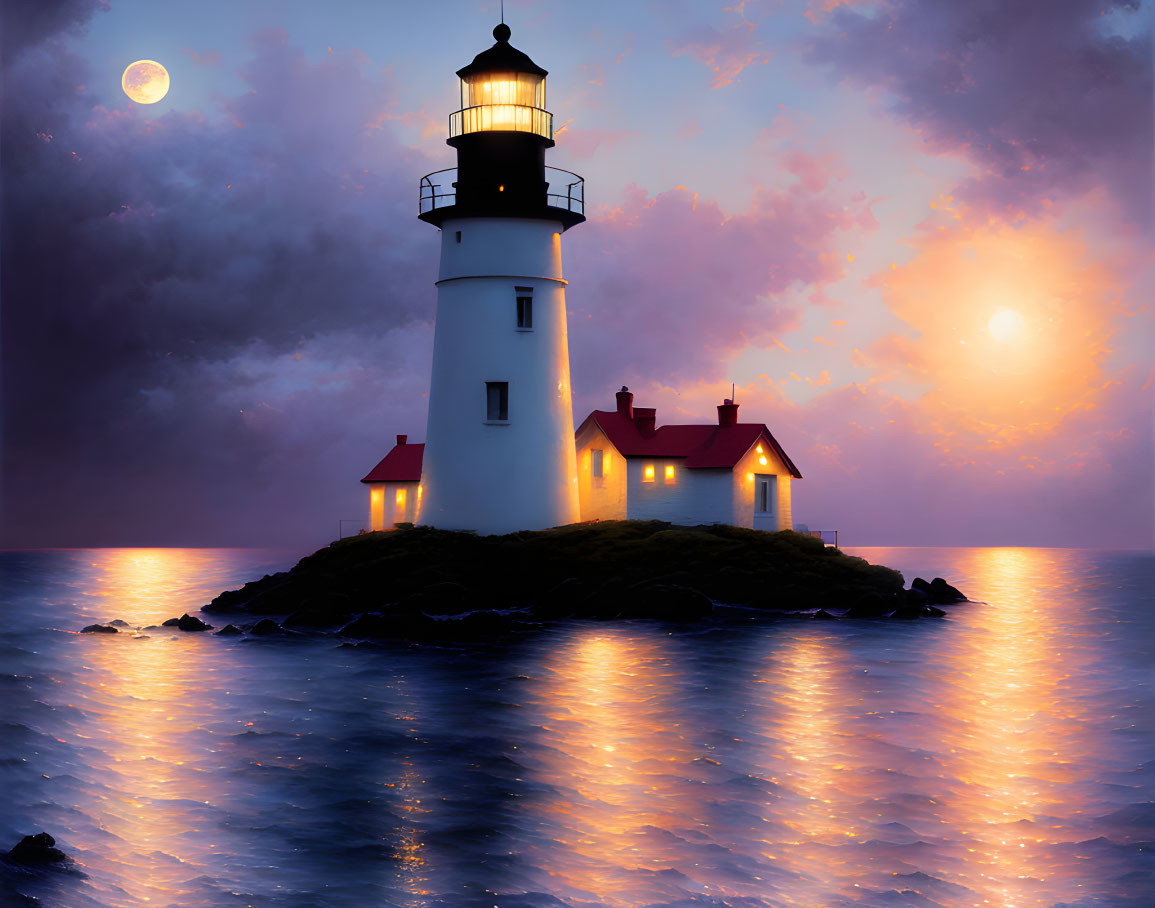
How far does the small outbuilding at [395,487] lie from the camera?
34.9 metres

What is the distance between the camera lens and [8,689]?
21.8 metres

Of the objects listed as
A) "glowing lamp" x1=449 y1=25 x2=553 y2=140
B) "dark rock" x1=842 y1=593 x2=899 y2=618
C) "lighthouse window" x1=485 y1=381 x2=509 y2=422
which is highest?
"glowing lamp" x1=449 y1=25 x2=553 y2=140

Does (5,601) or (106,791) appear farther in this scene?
(5,601)

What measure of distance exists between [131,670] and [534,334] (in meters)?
13.2

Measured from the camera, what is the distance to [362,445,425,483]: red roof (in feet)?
115

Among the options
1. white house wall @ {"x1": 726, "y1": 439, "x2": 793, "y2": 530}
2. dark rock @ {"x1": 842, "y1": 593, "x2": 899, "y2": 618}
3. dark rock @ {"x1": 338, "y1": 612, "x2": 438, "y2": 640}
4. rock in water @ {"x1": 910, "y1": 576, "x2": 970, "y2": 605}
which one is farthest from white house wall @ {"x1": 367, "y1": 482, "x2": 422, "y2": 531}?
rock in water @ {"x1": 910, "y1": 576, "x2": 970, "y2": 605}

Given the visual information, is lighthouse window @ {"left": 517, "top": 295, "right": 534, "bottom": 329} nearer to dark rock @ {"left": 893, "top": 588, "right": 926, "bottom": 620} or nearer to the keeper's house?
the keeper's house

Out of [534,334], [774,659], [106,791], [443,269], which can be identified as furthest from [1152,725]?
[443,269]

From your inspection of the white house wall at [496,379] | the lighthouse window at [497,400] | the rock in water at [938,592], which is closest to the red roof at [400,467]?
the white house wall at [496,379]

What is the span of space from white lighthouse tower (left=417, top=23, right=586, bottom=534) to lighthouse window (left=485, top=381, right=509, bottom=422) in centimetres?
3

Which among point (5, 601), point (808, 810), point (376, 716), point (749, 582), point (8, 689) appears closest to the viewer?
point (808, 810)

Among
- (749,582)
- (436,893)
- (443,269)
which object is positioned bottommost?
(436,893)

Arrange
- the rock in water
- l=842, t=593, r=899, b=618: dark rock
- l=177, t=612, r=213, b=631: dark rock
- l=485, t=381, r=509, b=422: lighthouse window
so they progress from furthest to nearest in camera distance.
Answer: the rock in water, l=485, t=381, r=509, b=422: lighthouse window, l=842, t=593, r=899, b=618: dark rock, l=177, t=612, r=213, b=631: dark rock

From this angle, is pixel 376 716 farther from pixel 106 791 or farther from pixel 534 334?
pixel 534 334
